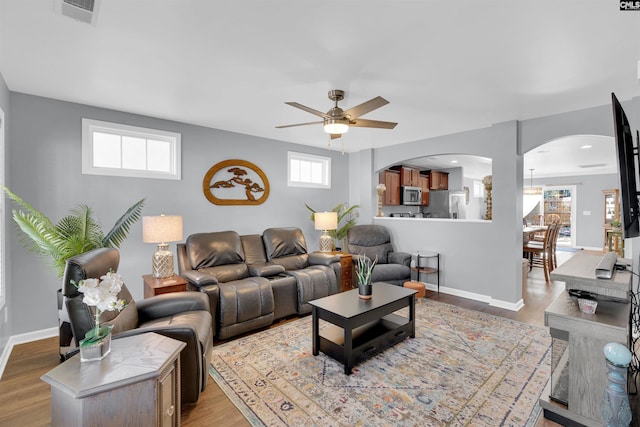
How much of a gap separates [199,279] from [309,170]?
323 cm

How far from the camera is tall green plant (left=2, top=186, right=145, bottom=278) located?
2.47 meters

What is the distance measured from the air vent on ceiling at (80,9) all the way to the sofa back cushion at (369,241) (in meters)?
4.31

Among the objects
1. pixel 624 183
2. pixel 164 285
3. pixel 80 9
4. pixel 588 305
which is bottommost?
pixel 164 285

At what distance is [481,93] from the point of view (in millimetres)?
2986

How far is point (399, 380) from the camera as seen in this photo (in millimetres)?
2295

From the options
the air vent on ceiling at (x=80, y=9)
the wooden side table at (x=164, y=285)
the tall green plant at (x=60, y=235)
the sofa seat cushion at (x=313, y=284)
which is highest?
the air vent on ceiling at (x=80, y=9)

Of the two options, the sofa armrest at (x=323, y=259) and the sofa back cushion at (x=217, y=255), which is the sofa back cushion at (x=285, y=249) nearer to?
the sofa armrest at (x=323, y=259)

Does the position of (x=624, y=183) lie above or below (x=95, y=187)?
below

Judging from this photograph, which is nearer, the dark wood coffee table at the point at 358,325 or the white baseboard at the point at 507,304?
the dark wood coffee table at the point at 358,325

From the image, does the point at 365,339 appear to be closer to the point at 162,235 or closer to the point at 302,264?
the point at 302,264

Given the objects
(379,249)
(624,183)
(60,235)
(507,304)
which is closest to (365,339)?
(624,183)

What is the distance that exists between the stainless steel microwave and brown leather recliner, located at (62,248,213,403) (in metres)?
5.19

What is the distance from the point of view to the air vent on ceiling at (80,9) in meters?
1.64

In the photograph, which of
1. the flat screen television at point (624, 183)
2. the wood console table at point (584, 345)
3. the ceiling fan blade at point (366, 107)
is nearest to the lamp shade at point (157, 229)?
the ceiling fan blade at point (366, 107)
